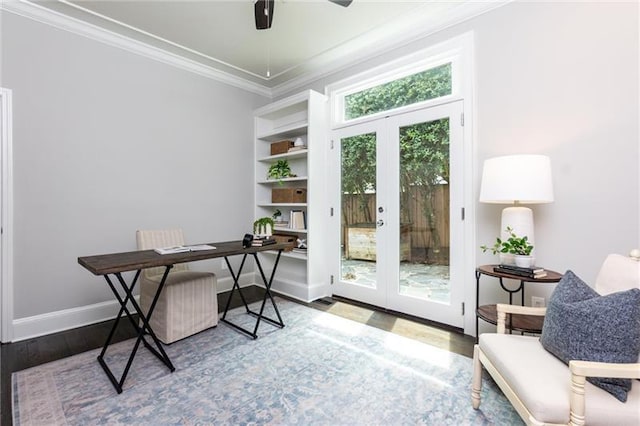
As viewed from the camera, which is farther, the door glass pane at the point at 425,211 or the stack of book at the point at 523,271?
the door glass pane at the point at 425,211

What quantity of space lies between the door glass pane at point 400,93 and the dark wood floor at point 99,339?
7.15 feet

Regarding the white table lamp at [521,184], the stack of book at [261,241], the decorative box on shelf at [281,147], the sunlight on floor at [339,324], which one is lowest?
the sunlight on floor at [339,324]

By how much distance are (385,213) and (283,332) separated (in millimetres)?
1561

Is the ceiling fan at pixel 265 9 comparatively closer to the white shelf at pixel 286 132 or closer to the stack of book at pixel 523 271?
the white shelf at pixel 286 132

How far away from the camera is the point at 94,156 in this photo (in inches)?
113

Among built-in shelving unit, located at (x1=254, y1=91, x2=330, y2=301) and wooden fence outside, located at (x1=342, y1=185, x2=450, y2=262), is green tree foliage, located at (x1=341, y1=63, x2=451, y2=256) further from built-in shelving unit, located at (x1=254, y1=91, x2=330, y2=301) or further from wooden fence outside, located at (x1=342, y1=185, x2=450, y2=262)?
built-in shelving unit, located at (x1=254, y1=91, x2=330, y2=301)

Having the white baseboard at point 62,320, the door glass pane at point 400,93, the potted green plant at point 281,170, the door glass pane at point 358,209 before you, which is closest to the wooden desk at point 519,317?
the door glass pane at point 358,209

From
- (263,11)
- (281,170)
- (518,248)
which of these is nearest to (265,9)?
(263,11)

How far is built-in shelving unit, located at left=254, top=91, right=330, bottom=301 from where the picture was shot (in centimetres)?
348

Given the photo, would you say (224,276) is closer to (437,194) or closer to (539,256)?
(437,194)

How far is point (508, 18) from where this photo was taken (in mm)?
2357

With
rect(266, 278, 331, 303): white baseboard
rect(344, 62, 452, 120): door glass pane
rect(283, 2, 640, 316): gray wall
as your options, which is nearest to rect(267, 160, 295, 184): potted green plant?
rect(344, 62, 452, 120): door glass pane

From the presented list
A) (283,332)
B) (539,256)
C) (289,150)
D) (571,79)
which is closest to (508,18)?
(571,79)

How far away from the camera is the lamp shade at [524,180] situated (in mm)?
1896
